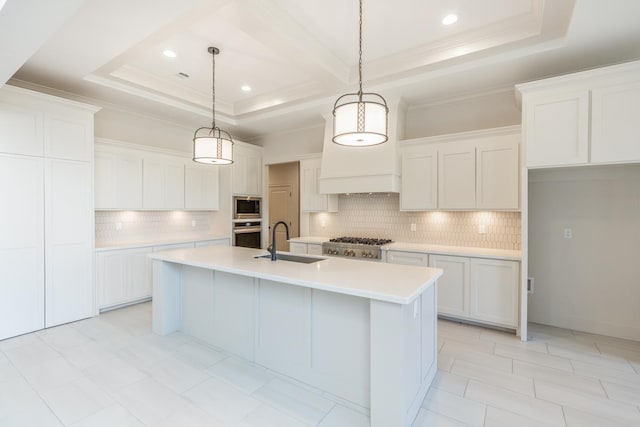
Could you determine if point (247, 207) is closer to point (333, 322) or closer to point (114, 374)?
point (114, 374)

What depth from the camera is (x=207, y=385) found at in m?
2.42

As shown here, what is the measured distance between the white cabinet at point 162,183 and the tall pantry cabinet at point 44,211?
0.86m

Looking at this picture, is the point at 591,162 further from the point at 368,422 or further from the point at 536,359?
the point at 368,422

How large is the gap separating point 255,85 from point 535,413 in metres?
4.70

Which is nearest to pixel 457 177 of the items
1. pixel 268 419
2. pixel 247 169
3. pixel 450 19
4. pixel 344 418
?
pixel 450 19

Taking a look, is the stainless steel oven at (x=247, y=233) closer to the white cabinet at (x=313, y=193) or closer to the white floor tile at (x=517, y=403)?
the white cabinet at (x=313, y=193)

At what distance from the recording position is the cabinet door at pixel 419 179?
13.4ft

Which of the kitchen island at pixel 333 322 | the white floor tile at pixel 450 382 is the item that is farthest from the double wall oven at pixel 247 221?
the white floor tile at pixel 450 382

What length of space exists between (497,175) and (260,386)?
11.1 feet

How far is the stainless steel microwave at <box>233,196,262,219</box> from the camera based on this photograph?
19.3 ft

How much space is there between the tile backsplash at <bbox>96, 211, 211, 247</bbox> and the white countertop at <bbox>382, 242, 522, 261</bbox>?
357cm

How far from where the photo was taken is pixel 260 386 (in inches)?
95.0

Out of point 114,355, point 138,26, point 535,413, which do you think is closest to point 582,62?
point 535,413

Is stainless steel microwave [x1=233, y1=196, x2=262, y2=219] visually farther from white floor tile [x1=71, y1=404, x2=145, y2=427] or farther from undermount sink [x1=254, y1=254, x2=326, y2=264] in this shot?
white floor tile [x1=71, y1=404, x2=145, y2=427]
